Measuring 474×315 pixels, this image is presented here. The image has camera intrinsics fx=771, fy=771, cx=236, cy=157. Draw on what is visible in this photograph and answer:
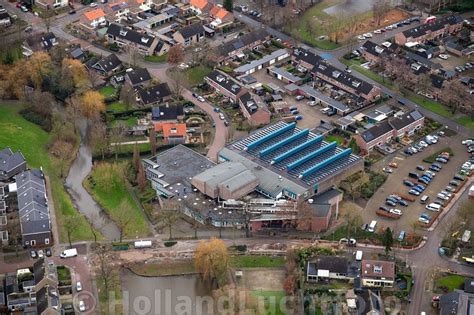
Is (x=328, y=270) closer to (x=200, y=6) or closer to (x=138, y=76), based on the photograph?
(x=138, y=76)

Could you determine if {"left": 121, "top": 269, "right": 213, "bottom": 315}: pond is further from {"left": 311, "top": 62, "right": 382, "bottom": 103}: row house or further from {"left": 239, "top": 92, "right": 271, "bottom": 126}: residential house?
{"left": 311, "top": 62, "right": 382, "bottom": 103}: row house

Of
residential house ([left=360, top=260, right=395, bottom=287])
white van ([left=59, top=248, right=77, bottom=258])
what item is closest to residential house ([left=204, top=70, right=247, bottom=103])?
white van ([left=59, top=248, right=77, bottom=258])

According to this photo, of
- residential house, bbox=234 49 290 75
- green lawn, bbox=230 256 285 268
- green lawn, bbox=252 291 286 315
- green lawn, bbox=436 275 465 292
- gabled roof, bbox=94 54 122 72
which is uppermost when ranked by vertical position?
gabled roof, bbox=94 54 122 72

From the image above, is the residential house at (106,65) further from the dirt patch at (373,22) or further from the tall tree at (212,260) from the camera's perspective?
the tall tree at (212,260)

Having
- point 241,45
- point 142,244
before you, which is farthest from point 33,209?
point 241,45

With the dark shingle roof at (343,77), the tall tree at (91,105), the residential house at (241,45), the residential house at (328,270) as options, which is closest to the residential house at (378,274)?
the residential house at (328,270)

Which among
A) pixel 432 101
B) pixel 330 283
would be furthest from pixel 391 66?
pixel 330 283
